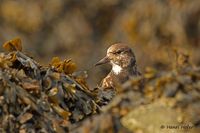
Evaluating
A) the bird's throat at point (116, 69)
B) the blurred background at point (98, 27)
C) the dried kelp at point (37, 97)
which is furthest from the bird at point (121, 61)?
the blurred background at point (98, 27)

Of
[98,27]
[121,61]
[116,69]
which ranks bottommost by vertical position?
[116,69]

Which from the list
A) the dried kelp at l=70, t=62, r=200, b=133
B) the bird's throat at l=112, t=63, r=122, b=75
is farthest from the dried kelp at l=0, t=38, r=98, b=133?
the bird's throat at l=112, t=63, r=122, b=75

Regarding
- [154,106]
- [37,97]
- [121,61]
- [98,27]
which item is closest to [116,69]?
[121,61]

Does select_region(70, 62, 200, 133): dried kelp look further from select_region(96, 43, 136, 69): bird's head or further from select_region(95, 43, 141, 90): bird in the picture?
select_region(96, 43, 136, 69): bird's head

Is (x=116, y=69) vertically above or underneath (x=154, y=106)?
above

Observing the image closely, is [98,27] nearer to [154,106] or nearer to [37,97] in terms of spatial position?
[37,97]

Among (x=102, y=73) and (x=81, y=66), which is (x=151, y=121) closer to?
(x=102, y=73)
